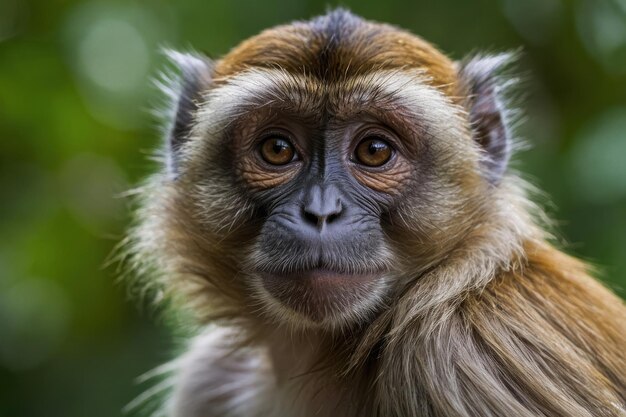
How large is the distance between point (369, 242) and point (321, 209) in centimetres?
33

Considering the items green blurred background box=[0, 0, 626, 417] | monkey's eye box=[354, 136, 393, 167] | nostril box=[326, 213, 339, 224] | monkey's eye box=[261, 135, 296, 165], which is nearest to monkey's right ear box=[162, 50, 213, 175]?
monkey's eye box=[261, 135, 296, 165]

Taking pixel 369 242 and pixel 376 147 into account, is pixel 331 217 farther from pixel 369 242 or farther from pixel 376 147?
pixel 376 147

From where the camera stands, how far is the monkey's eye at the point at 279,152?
4664 millimetres

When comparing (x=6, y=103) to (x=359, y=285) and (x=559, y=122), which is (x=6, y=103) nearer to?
(x=359, y=285)

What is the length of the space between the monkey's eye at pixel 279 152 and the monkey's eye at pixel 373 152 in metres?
0.35

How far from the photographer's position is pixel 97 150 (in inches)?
289

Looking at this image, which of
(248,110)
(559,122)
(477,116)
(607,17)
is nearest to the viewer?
(248,110)

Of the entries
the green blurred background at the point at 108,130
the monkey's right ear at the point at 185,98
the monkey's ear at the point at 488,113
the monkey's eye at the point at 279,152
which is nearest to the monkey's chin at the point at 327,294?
the monkey's eye at the point at 279,152

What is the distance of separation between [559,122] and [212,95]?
3834mm

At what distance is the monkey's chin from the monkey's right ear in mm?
1263

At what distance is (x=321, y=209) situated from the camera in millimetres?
4227

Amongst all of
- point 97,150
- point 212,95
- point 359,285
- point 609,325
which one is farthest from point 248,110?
point 97,150

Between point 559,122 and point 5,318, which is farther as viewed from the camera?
point 559,122

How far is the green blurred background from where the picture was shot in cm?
714
